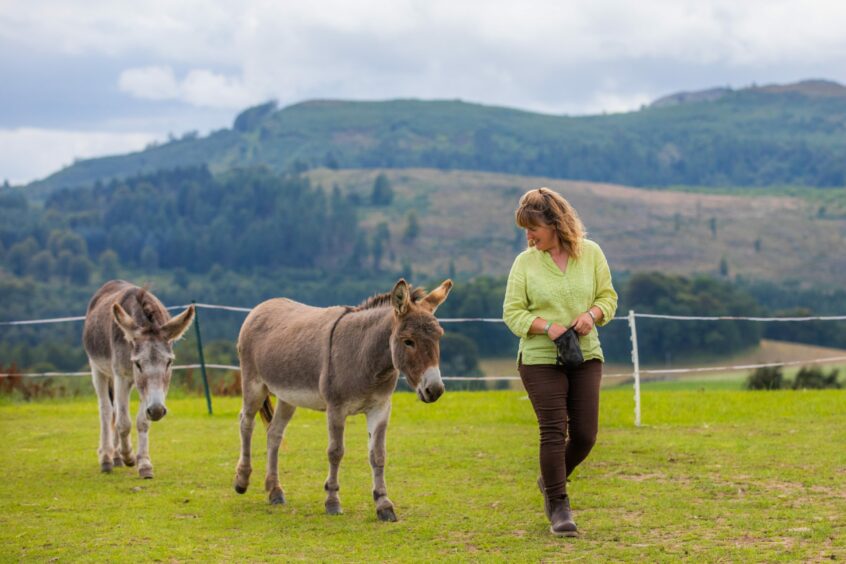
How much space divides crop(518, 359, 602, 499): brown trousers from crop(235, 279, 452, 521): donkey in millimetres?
728

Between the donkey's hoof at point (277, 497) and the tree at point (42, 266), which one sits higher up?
the tree at point (42, 266)

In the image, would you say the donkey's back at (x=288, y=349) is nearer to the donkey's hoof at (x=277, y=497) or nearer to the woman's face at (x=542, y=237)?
the donkey's hoof at (x=277, y=497)

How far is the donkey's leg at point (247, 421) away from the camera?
9.55 metres

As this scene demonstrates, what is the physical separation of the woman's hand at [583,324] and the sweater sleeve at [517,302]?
0.93ft

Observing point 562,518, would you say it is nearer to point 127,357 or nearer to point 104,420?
point 127,357

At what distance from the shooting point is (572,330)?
7.07 m

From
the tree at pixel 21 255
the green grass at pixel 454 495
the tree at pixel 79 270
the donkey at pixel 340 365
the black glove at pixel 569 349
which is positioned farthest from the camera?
the tree at pixel 79 270

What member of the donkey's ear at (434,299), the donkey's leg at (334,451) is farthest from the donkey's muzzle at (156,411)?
the donkey's ear at (434,299)

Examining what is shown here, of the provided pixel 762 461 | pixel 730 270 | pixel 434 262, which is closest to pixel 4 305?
pixel 434 262

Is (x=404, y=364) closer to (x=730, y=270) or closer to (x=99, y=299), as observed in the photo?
(x=99, y=299)

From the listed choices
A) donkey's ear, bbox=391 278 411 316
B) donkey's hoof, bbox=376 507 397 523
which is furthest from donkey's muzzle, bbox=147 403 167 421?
donkey's ear, bbox=391 278 411 316

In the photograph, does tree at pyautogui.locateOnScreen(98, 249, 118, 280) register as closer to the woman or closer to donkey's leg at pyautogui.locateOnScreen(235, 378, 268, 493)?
donkey's leg at pyautogui.locateOnScreen(235, 378, 268, 493)

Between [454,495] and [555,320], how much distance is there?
2.74 m

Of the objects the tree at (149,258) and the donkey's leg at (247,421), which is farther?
the tree at (149,258)
